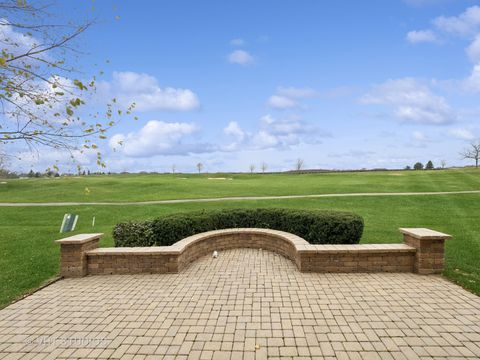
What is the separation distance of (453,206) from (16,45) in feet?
65.4

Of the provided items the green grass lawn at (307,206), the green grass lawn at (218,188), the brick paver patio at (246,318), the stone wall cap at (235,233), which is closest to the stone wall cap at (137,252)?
the stone wall cap at (235,233)

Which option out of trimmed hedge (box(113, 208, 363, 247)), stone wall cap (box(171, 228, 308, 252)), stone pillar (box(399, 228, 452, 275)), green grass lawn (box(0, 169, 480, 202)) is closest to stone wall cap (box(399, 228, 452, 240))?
stone pillar (box(399, 228, 452, 275))

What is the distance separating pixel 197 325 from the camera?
4.31 m

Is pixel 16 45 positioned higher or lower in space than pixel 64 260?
higher

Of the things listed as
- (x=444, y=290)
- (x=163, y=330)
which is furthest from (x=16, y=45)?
(x=444, y=290)

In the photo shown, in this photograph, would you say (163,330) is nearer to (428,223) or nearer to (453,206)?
(428,223)

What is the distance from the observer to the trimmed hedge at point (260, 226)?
24.8 ft

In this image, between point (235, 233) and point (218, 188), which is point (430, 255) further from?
point (218, 188)

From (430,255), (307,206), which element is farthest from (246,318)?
(307,206)

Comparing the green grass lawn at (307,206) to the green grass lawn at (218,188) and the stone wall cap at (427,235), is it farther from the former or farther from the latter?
the green grass lawn at (218,188)

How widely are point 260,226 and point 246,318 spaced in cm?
489

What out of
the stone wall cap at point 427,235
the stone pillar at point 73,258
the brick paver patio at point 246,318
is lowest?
the brick paver patio at point 246,318

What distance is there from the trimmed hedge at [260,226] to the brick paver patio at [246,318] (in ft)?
4.91

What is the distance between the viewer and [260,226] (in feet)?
30.6
